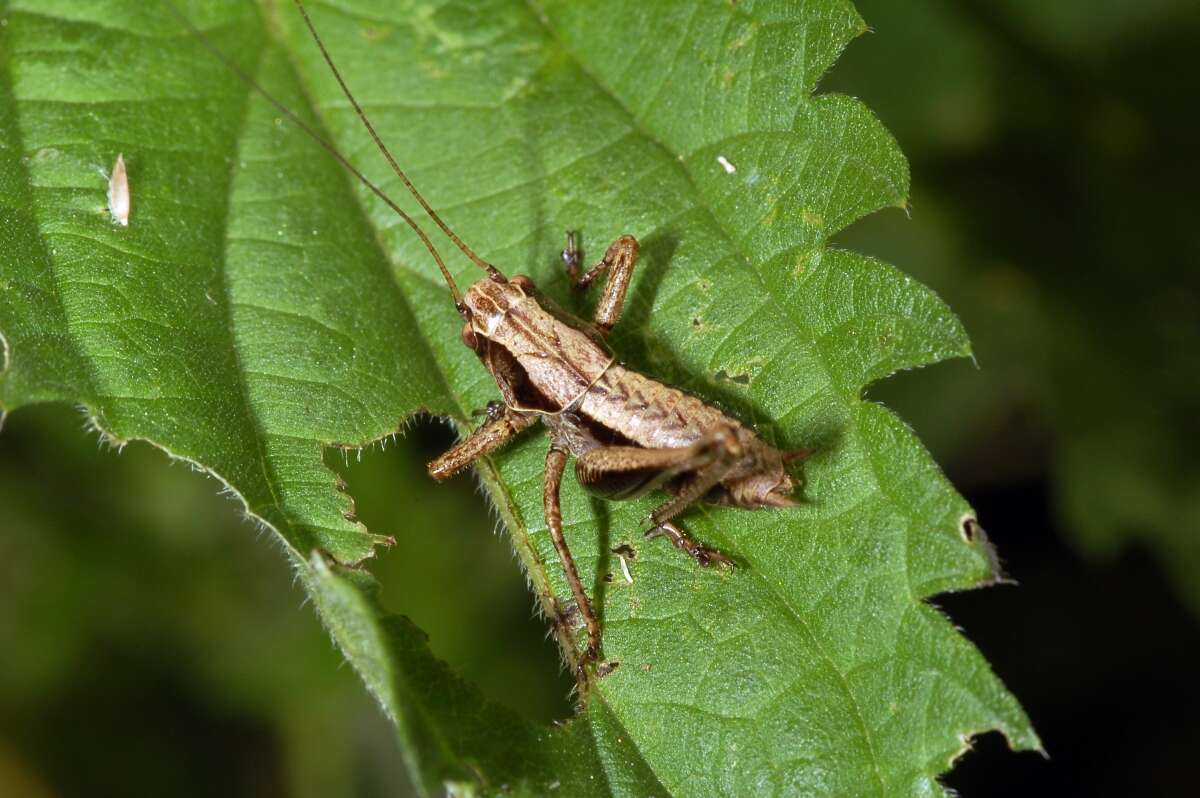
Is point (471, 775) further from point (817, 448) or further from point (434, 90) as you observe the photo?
point (434, 90)

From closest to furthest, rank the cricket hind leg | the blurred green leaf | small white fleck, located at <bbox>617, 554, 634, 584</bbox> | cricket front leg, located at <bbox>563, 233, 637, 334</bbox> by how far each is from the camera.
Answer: the cricket hind leg
small white fleck, located at <bbox>617, 554, 634, 584</bbox>
cricket front leg, located at <bbox>563, 233, 637, 334</bbox>
the blurred green leaf

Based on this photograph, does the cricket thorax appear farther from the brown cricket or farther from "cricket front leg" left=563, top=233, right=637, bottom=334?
"cricket front leg" left=563, top=233, right=637, bottom=334

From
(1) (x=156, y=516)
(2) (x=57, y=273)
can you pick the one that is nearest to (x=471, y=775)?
(2) (x=57, y=273)

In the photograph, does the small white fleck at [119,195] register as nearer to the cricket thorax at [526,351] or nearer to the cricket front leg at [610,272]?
the cricket thorax at [526,351]

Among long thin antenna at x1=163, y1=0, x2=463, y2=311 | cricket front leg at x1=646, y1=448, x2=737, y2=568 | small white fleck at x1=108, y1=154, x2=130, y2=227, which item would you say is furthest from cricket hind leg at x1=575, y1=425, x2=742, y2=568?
small white fleck at x1=108, y1=154, x2=130, y2=227

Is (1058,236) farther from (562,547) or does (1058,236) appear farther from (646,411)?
(562,547)

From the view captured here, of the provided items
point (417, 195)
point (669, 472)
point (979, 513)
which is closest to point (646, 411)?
point (669, 472)

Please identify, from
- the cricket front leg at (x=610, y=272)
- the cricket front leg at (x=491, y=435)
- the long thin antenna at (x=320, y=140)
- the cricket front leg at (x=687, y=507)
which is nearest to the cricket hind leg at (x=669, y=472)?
the cricket front leg at (x=687, y=507)

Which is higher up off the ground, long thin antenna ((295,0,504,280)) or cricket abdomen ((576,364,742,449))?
long thin antenna ((295,0,504,280))
